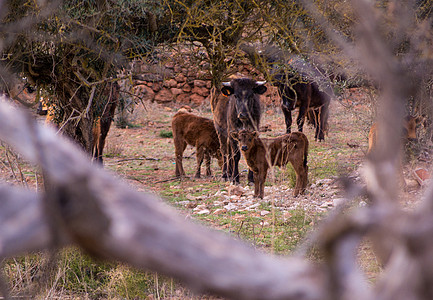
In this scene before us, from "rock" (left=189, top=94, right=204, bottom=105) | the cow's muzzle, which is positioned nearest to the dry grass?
the cow's muzzle

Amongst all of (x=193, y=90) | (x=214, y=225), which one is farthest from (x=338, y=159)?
(x=193, y=90)

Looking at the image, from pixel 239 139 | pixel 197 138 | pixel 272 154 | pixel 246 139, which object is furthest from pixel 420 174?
pixel 197 138

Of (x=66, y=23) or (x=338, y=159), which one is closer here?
(x=66, y=23)

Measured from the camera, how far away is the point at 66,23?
480cm

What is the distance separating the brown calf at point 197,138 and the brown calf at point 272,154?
1.86 meters

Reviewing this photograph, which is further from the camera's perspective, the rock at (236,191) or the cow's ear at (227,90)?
the cow's ear at (227,90)

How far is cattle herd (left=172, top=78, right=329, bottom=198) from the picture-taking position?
6.84 meters

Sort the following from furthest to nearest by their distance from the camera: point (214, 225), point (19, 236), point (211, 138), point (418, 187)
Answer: point (211, 138) < point (418, 187) < point (214, 225) < point (19, 236)

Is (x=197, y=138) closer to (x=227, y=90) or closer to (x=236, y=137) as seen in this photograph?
(x=227, y=90)

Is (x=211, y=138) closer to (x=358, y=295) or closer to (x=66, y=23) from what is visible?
(x=66, y=23)

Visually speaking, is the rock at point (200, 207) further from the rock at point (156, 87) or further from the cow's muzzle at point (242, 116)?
the rock at point (156, 87)

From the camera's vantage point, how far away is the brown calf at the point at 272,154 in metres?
6.80

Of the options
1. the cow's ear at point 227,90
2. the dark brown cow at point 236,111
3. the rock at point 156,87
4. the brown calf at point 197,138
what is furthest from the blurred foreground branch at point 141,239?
the rock at point 156,87

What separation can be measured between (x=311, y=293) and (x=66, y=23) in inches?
183
